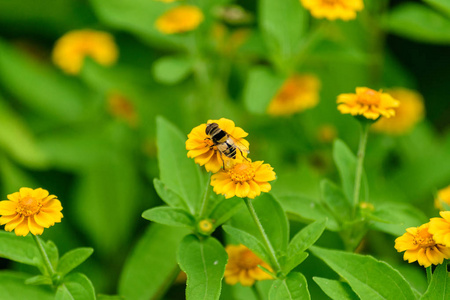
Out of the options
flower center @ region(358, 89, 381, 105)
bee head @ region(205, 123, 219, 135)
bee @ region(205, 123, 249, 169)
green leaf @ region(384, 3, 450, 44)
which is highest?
bee head @ region(205, 123, 219, 135)

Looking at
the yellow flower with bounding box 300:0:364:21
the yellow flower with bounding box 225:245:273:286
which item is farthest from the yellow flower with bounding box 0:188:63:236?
the yellow flower with bounding box 300:0:364:21

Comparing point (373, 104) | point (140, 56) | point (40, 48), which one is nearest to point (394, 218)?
point (373, 104)

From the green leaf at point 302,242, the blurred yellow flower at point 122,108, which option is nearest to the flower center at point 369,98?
the green leaf at point 302,242

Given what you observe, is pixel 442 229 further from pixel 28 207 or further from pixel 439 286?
pixel 28 207

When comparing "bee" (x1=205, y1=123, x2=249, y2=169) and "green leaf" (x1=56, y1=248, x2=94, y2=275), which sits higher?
"bee" (x1=205, y1=123, x2=249, y2=169)

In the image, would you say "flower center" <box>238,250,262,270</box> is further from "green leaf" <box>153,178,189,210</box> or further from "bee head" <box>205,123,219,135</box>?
"bee head" <box>205,123,219,135</box>
